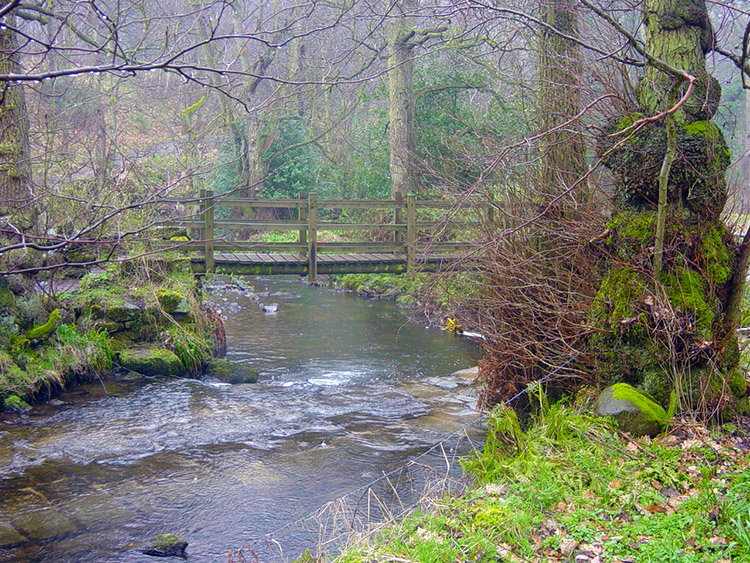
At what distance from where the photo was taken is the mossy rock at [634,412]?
4.51 meters

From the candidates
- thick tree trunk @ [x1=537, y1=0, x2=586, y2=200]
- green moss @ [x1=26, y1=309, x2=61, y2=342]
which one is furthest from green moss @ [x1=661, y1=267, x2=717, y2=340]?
green moss @ [x1=26, y1=309, x2=61, y2=342]

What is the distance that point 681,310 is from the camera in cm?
478

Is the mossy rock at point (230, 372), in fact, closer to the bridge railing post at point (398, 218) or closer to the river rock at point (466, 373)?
the river rock at point (466, 373)

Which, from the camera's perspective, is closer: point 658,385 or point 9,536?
point 9,536

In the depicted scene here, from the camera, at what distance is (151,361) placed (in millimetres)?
8648

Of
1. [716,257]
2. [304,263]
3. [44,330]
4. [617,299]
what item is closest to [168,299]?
[44,330]

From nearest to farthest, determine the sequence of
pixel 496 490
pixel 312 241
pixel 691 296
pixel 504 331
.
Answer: pixel 496 490 → pixel 691 296 → pixel 504 331 → pixel 312 241

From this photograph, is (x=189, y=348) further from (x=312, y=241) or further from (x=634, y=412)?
(x=634, y=412)

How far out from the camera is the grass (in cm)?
330

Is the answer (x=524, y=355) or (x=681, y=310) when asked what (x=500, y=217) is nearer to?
(x=524, y=355)

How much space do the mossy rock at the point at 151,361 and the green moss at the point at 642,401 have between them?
19.5 feet

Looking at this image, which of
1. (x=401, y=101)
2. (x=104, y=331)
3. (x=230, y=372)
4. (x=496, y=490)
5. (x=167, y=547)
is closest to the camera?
(x=496, y=490)

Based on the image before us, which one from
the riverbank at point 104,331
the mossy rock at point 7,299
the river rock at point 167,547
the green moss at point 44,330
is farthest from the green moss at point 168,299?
the river rock at point 167,547

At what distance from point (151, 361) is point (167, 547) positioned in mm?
4633
